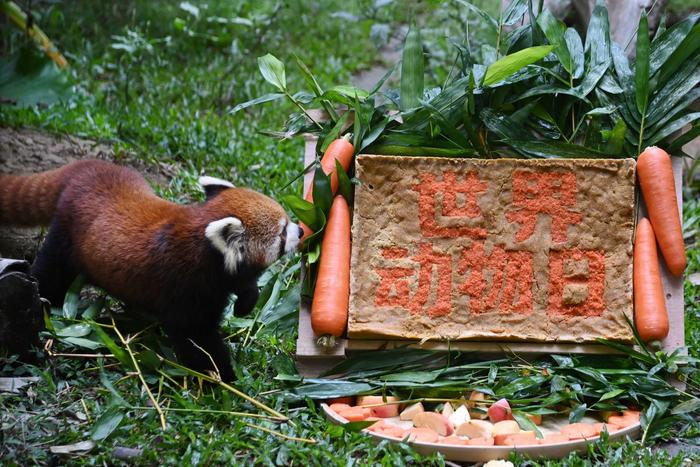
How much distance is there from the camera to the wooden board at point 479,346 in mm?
4117

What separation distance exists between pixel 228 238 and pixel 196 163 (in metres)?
2.40

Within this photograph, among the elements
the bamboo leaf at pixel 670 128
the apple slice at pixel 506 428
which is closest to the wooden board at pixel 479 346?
the apple slice at pixel 506 428


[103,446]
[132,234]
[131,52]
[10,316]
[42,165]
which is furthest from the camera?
[131,52]

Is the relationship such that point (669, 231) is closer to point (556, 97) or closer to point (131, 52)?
point (556, 97)

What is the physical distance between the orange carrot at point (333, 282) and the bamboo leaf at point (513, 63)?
1082 millimetres

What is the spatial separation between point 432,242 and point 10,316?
7.26ft

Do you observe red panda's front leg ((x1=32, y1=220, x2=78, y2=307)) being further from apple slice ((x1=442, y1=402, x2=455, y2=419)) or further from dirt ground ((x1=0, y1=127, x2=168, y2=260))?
apple slice ((x1=442, y1=402, x2=455, y2=419))

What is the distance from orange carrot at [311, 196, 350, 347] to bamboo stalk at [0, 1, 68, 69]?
4296 millimetres

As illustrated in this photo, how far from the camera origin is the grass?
3.60 metres

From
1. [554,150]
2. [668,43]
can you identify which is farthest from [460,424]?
[668,43]

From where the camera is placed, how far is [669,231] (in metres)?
4.12

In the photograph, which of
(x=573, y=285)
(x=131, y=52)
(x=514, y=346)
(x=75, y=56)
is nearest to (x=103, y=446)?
(x=514, y=346)

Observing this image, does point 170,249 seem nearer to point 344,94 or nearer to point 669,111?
point 344,94

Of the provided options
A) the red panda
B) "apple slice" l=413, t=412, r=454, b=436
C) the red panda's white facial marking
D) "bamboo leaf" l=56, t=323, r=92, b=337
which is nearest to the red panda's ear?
the red panda
